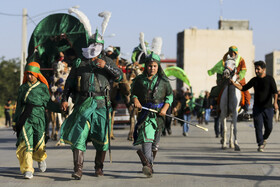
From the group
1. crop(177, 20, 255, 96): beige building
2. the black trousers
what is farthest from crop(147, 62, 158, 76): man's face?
crop(177, 20, 255, 96): beige building

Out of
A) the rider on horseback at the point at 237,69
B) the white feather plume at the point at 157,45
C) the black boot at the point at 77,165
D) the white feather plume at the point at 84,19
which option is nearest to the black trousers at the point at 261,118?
the rider on horseback at the point at 237,69

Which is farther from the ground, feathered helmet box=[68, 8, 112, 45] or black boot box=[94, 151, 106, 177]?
feathered helmet box=[68, 8, 112, 45]

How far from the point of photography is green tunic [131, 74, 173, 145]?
10.3m

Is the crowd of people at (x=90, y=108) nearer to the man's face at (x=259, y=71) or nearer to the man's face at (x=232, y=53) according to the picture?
the man's face at (x=259, y=71)

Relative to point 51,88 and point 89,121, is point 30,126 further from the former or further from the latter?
point 51,88

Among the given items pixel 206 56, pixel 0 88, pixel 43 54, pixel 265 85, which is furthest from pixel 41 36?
pixel 206 56

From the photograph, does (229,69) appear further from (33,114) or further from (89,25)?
(33,114)

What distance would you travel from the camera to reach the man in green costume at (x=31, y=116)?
10.4 m

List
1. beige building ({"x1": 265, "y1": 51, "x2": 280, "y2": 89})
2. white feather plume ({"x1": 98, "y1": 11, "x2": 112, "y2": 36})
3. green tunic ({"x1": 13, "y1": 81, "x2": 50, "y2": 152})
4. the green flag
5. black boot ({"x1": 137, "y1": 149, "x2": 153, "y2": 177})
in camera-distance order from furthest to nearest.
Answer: beige building ({"x1": 265, "y1": 51, "x2": 280, "y2": 89}) → the green flag → white feather plume ({"x1": 98, "y1": 11, "x2": 112, "y2": 36}) → green tunic ({"x1": 13, "y1": 81, "x2": 50, "y2": 152}) → black boot ({"x1": 137, "y1": 149, "x2": 153, "y2": 177})

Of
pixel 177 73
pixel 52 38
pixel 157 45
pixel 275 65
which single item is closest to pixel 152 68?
pixel 157 45

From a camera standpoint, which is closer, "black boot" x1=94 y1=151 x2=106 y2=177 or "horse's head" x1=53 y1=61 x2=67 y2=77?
"black boot" x1=94 y1=151 x2=106 y2=177

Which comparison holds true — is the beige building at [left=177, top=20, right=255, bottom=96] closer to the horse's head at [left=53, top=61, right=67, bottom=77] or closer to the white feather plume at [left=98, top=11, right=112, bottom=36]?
the horse's head at [left=53, top=61, right=67, bottom=77]

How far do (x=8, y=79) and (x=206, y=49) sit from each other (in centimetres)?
5854

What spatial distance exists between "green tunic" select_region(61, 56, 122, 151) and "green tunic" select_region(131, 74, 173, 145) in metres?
0.53
